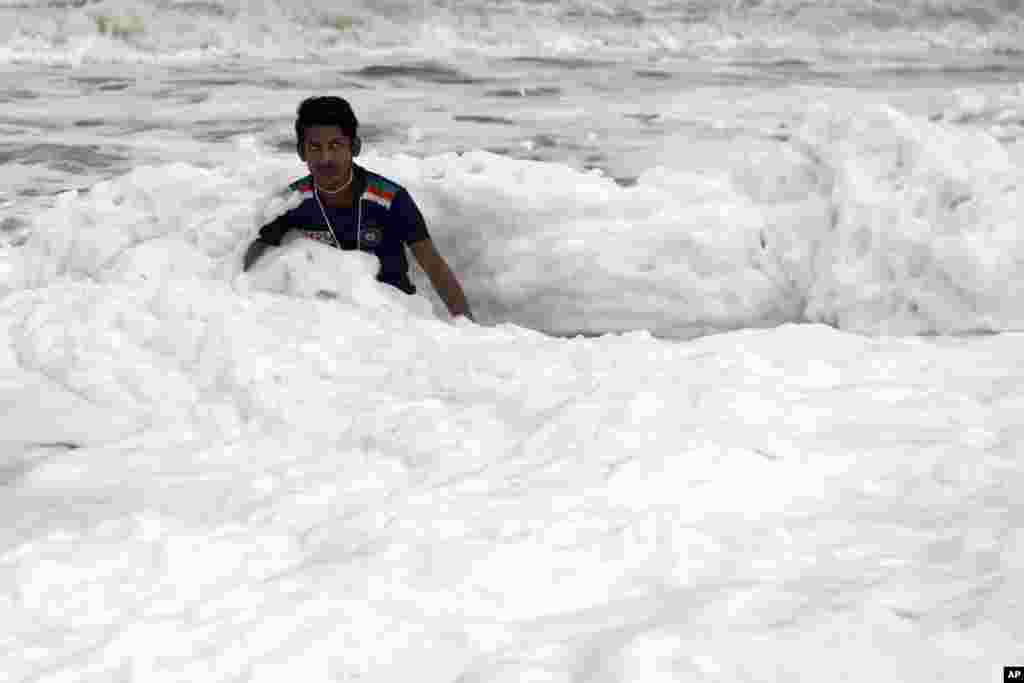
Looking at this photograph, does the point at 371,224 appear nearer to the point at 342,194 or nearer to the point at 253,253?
the point at 342,194

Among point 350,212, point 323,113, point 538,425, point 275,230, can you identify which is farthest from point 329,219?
point 538,425

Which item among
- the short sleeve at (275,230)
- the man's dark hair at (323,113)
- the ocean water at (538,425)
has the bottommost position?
the ocean water at (538,425)

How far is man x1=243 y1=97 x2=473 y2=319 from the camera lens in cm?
286

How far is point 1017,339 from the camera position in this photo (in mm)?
2229

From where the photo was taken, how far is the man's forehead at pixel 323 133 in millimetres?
2848

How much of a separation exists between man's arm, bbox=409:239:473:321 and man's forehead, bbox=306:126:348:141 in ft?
1.21

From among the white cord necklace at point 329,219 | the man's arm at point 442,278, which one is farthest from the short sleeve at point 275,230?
the man's arm at point 442,278

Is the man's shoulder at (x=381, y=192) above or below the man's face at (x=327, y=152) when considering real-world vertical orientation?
below

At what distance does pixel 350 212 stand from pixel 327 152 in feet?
0.63

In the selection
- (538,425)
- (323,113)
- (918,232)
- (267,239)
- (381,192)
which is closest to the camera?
(538,425)

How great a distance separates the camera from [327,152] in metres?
2.86

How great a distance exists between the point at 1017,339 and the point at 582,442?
3.61 feet

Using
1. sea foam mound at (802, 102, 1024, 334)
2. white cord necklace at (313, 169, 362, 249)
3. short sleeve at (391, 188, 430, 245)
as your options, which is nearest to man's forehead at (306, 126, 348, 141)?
white cord necklace at (313, 169, 362, 249)

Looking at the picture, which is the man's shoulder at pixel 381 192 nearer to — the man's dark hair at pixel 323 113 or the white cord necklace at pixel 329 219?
the white cord necklace at pixel 329 219
